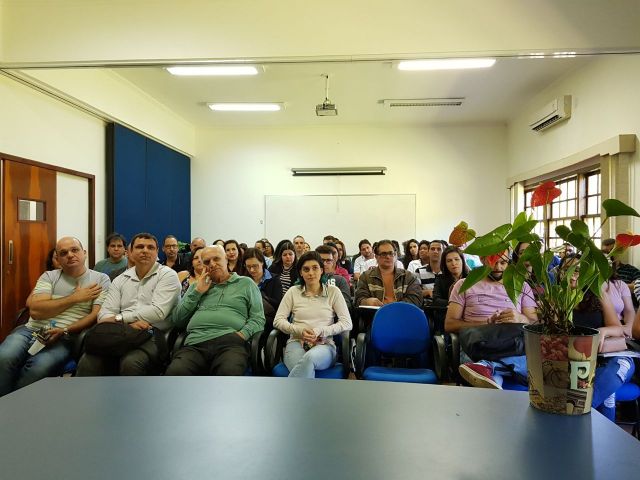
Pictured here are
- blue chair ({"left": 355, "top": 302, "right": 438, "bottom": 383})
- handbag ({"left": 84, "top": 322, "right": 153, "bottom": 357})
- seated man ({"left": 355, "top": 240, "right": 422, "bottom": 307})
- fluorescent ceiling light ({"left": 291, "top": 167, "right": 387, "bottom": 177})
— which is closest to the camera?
handbag ({"left": 84, "top": 322, "right": 153, "bottom": 357})

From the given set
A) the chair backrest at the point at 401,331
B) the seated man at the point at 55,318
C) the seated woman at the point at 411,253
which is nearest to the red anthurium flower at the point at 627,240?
the chair backrest at the point at 401,331

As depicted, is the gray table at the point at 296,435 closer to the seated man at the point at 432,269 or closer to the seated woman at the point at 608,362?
the seated woman at the point at 608,362

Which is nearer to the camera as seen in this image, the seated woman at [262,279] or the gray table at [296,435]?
the gray table at [296,435]

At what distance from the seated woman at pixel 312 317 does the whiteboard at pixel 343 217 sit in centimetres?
518

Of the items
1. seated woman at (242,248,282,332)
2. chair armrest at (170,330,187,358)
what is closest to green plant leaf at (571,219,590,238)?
chair armrest at (170,330,187,358)

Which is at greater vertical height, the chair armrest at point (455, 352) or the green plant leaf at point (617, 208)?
the green plant leaf at point (617, 208)

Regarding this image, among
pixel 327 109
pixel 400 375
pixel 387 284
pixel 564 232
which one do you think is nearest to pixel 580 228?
pixel 564 232

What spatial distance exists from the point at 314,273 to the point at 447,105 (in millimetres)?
5121

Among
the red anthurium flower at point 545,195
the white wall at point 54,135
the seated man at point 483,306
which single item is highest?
the white wall at point 54,135

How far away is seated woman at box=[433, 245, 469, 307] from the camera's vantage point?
395 cm

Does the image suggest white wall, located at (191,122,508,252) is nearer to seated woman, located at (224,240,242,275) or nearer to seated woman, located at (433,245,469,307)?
seated woman, located at (224,240,242,275)

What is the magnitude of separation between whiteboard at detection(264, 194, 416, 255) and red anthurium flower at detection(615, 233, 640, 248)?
286 inches

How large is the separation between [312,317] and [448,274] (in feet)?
5.07

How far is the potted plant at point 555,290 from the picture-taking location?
1130mm
